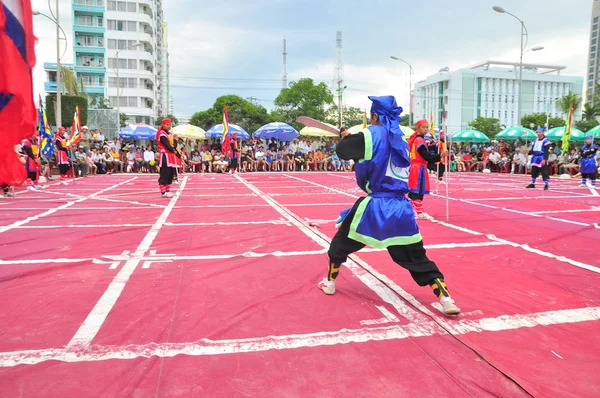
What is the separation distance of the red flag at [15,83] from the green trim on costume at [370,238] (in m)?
2.57

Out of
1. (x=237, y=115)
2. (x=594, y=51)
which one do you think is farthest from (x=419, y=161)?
(x=594, y=51)

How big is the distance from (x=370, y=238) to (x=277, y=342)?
3.98ft

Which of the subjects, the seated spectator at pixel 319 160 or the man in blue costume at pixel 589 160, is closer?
the man in blue costume at pixel 589 160

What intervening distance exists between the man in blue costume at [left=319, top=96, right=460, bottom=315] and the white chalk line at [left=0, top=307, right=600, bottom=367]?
0.34 metres

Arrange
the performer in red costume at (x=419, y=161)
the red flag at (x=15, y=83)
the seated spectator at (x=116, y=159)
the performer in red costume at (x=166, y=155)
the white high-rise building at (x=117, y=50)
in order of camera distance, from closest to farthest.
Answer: the red flag at (x=15, y=83), the performer in red costume at (x=419, y=161), the performer in red costume at (x=166, y=155), the seated spectator at (x=116, y=159), the white high-rise building at (x=117, y=50)

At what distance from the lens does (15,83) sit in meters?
2.17

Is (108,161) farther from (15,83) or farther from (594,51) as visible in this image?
(594,51)

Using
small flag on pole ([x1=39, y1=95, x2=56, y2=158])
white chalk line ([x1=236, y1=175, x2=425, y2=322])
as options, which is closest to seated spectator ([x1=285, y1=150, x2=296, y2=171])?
small flag on pole ([x1=39, y1=95, x2=56, y2=158])

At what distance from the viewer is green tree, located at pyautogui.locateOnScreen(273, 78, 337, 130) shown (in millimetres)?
67044

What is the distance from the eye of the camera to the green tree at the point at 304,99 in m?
67.0

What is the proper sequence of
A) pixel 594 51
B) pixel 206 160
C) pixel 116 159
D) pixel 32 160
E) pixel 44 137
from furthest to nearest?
pixel 594 51 → pixel 206 160 → pixel 116 159 → pixel 44 137 → pixel 32 160

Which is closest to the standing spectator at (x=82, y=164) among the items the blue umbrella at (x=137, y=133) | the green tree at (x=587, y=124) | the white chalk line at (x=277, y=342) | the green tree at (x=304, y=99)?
the blue umbrella at (x=137, y=133)

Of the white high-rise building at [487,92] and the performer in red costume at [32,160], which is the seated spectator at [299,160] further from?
the white high-rise building at [487,92]

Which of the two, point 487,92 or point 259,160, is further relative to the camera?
point 487,92
